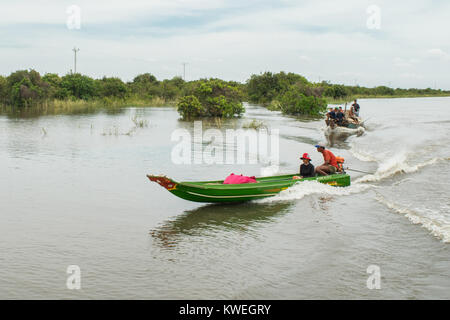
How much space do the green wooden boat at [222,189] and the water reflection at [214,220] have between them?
326 mm

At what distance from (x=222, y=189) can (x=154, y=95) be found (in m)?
69.4

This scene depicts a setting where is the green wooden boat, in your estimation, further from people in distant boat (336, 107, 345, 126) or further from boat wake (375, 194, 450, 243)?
people in distant boat (336, 107, 345, 126)

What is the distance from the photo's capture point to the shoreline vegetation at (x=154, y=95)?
4466cm

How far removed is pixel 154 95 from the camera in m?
79.1

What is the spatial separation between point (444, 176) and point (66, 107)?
158 ft

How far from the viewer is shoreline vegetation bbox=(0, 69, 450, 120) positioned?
1758 inches

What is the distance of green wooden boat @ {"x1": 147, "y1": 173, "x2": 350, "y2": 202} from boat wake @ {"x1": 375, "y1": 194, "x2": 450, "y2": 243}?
8.43ft

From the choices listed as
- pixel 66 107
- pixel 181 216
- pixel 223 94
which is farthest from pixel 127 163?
pixel 66 107

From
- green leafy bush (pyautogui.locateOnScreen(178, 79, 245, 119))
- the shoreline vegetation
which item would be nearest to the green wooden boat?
green leafy bush (pyautogui.locateOnScreen(178, 79, 245, 119))

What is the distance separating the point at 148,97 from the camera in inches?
2916
